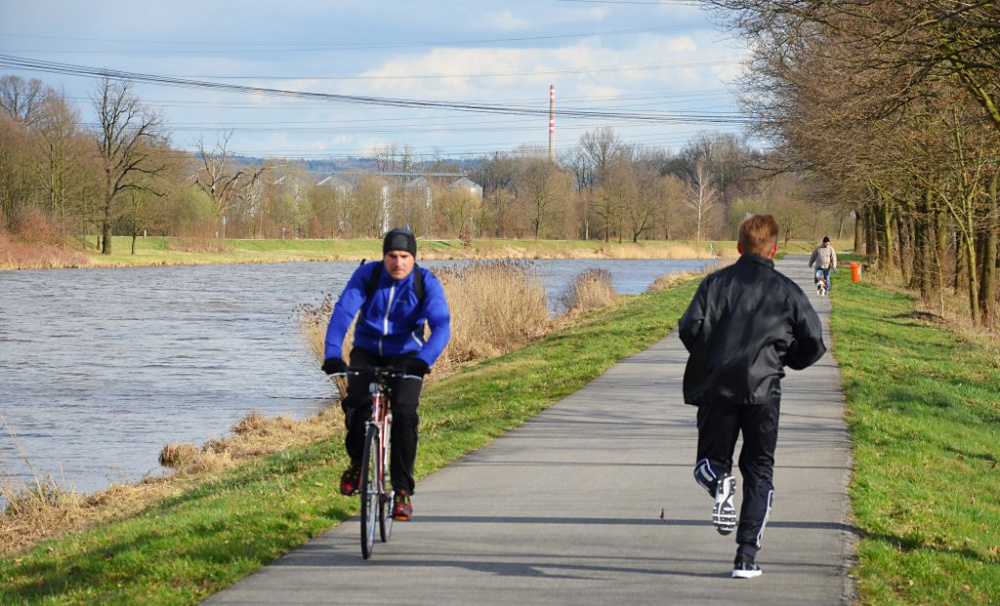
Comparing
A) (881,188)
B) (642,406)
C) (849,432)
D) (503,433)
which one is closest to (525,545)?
(503,433)

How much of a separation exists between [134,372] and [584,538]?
17.3m

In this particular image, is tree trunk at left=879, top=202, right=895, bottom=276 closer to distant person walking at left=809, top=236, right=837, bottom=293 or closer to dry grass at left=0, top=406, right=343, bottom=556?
distant person walking at left=809, top=236, right=837, bottom=293

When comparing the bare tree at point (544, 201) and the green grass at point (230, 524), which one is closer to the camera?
the green grass at point (230, 524)

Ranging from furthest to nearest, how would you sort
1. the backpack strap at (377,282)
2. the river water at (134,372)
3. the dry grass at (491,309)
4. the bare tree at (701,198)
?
the bare tree at (701,198) < the dry grass at (491,309) < the river water at (134,372) < the backpack strap at (377,282)

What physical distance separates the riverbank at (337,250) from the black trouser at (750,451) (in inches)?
2385

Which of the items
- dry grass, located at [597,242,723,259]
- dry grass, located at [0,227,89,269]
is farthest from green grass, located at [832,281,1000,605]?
dry grass, located at [597,242,723,259]

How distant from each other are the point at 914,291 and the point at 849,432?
28665mm

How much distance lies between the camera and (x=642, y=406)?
1221 centimetres

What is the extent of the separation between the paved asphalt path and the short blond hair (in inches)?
65.5

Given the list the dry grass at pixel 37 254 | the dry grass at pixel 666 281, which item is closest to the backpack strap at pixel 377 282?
the dry grass at pixel 666 281

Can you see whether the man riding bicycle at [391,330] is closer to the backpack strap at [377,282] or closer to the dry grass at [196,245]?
the backpack strap at [377,282]

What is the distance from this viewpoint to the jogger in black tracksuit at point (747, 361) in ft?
18.7

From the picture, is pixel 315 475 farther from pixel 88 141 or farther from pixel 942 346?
pixel 88 141

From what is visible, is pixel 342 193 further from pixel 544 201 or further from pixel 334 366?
pixel 334 366
